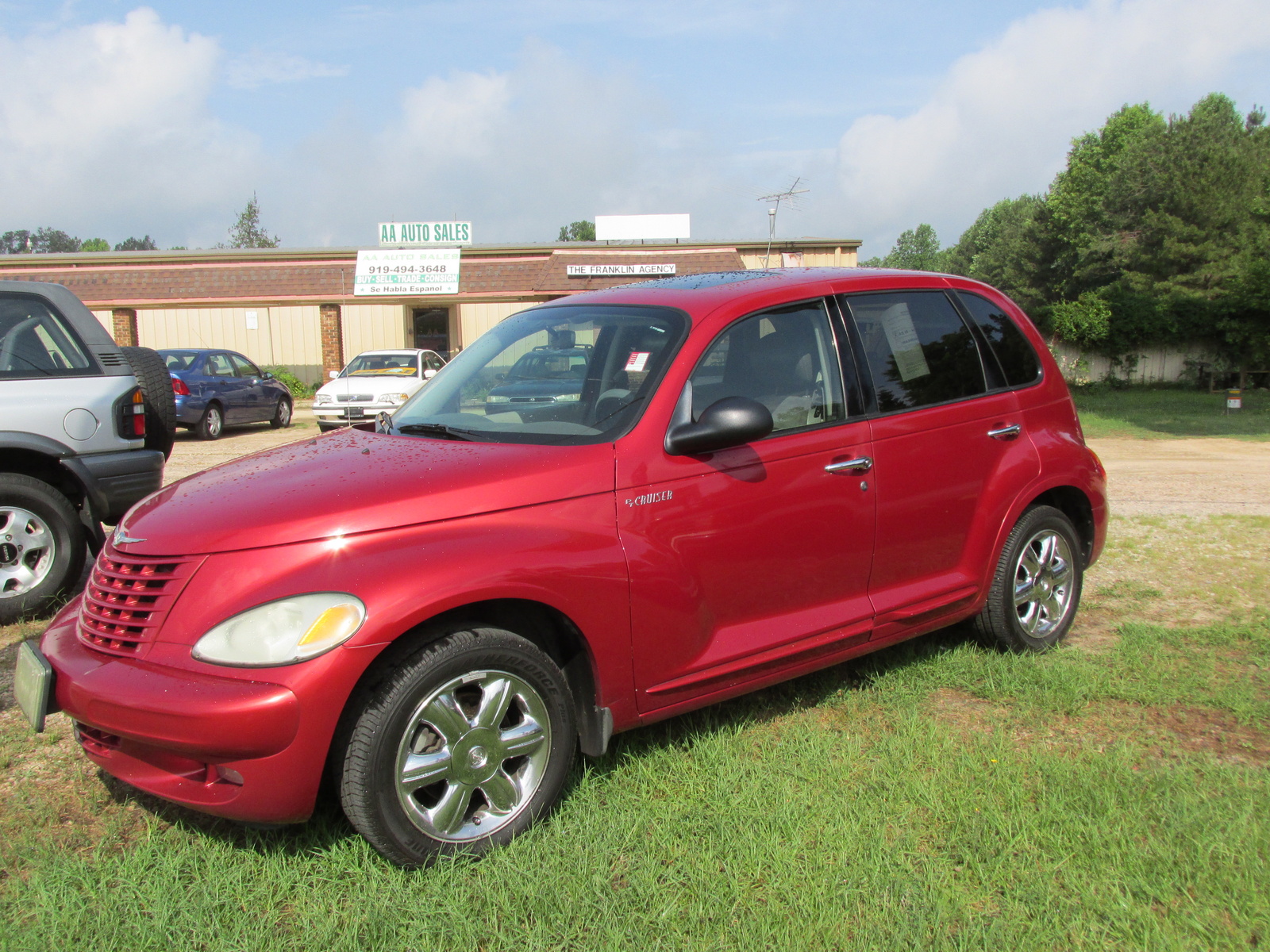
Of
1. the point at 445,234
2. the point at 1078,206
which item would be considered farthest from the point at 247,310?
the point at 1078,206

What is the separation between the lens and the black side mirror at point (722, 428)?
10.7 ft

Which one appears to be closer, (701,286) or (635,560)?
(635,560)

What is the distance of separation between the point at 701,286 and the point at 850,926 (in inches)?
97.7

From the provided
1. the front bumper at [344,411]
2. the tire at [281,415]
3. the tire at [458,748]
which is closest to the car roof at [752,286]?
the tire at [458,748]

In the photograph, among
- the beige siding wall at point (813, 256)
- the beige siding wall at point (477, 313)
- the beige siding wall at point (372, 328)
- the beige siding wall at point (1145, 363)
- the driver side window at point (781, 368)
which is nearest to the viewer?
the driver side window at point (781, 368)

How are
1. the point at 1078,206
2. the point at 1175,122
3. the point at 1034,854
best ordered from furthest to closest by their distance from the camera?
the point at 1078,206 → the point at 1175,122 → the point at 1034,854

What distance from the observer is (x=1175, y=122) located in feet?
125

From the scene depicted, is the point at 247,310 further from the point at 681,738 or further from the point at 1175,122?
the point at 1175,122

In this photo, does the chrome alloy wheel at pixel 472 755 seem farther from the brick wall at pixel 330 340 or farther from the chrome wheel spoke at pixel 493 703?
the brick wall at pixel 330 340

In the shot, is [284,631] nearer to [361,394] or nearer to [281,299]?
[361,394]

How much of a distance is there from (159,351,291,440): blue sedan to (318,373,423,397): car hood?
7.05ft

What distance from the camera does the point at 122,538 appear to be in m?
3.01

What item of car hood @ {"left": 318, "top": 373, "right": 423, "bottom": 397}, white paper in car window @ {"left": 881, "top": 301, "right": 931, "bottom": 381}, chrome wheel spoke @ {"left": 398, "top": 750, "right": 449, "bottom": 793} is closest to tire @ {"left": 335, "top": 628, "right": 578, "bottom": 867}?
chrome wheel spoke @ {"left": 398, "top": 750, "right": 449, "bottom": 793}

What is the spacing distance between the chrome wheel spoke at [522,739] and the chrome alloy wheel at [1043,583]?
2591mm
